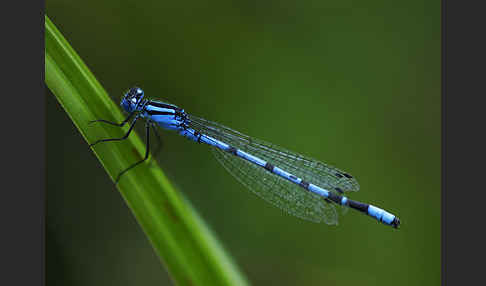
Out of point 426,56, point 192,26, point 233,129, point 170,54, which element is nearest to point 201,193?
point 233,129

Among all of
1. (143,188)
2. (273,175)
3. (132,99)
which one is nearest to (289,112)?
(273,175)

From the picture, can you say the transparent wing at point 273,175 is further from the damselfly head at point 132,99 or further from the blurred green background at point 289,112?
the damselfly head at point 132,99

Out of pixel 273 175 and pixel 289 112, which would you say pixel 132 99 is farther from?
pixel 289 112

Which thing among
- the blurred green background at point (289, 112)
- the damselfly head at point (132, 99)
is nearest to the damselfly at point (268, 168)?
the damselfly head at point (132, 99)

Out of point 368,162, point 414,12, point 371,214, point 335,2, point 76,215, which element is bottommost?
point 371,214

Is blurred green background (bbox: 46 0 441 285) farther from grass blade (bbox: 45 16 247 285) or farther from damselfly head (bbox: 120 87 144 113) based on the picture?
grass blade (bbox: 45 16 247 285)

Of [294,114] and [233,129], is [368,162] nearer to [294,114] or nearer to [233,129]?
[294,114]

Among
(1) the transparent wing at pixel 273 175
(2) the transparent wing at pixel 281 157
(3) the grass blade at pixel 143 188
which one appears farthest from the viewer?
(2) the transparent wing at pixel 281 157
